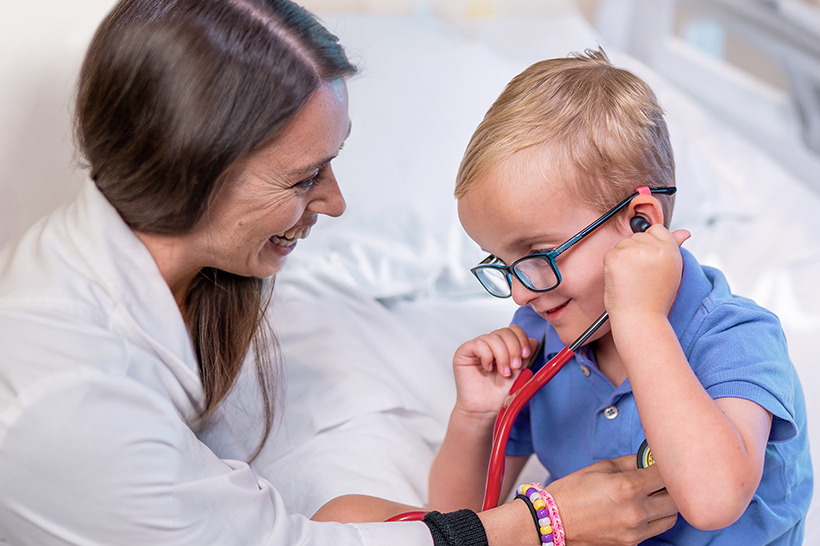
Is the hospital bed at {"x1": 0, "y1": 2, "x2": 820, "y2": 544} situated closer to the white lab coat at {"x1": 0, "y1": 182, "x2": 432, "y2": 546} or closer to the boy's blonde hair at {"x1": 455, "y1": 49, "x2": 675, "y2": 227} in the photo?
the white lab coat at {"x1": 0, "y1": 182, "x2": 432, "y2": 546}

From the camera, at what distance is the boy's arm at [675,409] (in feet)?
2.49

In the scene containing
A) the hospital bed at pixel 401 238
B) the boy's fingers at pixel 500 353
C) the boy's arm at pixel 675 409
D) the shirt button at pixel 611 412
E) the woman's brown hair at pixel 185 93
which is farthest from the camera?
the hospital bed at pixel 401 238

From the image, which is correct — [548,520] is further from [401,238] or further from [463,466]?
[401,238]

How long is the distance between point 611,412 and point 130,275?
672 millimetres

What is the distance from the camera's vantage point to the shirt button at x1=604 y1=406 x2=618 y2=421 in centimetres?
100

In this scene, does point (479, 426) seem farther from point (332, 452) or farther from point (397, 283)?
point (397, 283)

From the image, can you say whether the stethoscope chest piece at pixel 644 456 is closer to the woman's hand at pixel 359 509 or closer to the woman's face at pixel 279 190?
the woman's hand at pixel 359 509

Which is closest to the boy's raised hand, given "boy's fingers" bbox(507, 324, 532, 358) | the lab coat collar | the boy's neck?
"boy's fingers" bbox(507, 324, 532, 358)

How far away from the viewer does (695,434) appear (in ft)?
2.51

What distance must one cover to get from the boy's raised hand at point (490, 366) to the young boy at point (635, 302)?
0.07 meters

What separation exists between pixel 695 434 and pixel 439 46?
146 cm

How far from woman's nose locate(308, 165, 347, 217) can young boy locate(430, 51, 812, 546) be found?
0.68 feet

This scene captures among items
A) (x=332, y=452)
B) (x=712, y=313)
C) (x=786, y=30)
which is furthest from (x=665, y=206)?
(x=786, y=30)

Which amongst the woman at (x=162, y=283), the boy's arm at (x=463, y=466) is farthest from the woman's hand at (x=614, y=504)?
the boy's arm at (x=463, y=466)
